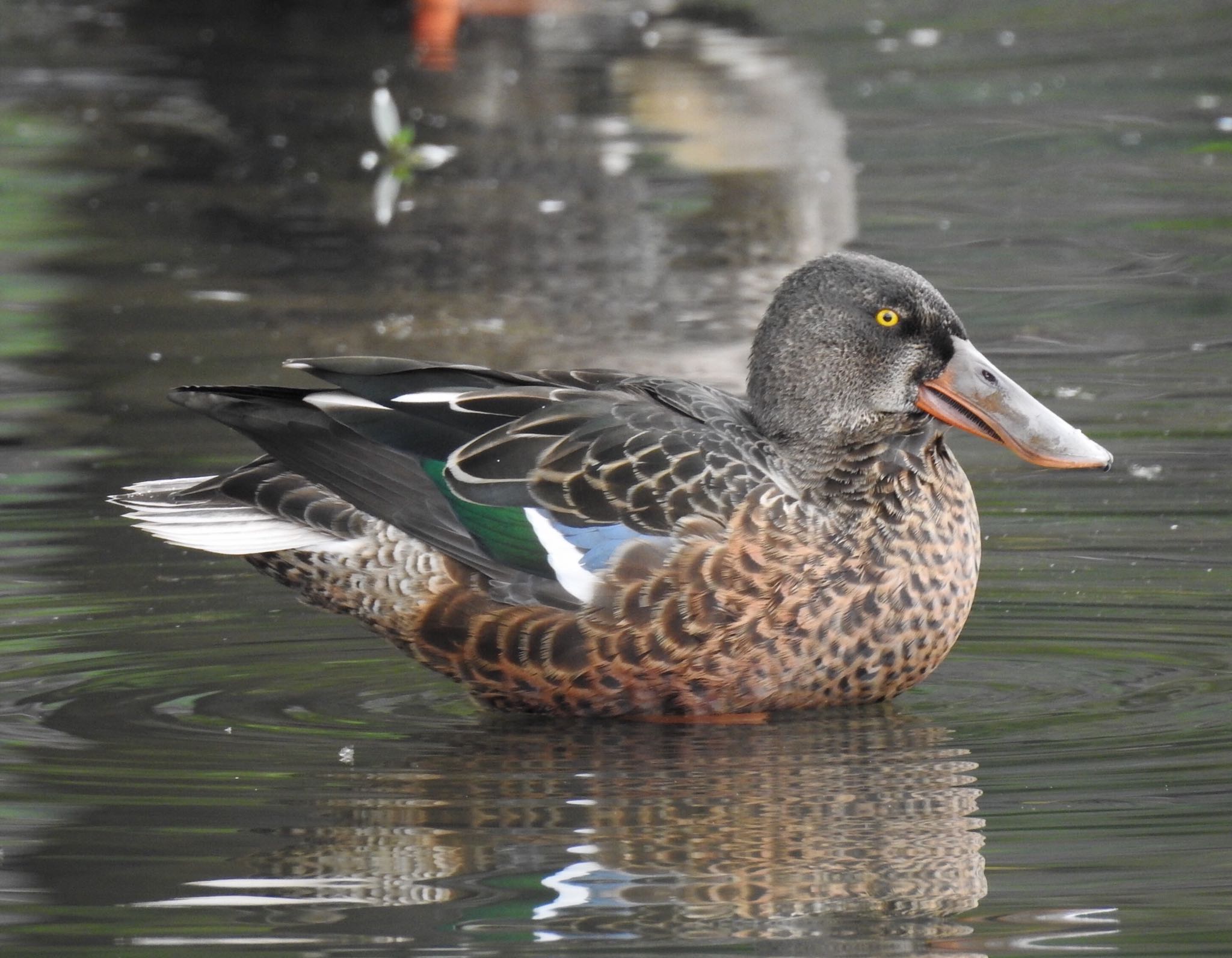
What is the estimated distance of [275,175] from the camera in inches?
546

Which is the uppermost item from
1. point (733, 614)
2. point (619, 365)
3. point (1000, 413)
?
point (619, 365)

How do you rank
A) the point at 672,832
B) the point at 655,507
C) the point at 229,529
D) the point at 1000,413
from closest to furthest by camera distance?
the point at 672,832, the point at 655,507, the point at 1000,413, the point at 229,529

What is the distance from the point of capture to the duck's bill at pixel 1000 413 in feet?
20.2

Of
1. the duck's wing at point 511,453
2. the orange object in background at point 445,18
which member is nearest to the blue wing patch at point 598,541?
the duck's wing at point 511,453

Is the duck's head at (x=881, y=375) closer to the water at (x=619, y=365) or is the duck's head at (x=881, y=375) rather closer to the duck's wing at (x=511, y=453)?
the duck's wing at (x=511, y=453)

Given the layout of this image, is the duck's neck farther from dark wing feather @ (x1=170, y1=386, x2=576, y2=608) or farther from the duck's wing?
dark wing feather @ (x1=170, y1=386, x2=576, y2=608)

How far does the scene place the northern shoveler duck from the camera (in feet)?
19.5

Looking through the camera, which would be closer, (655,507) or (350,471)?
(655,507)

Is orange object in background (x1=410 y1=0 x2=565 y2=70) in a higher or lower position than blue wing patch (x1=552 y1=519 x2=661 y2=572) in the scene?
higher

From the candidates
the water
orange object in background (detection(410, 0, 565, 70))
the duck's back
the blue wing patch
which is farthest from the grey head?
orange object in background (detection(410, 0, 565, 70))

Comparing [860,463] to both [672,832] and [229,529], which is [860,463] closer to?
[672,832]

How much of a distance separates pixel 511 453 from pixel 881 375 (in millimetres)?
1041

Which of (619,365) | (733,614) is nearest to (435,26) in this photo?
(619,365)

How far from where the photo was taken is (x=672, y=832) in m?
5.01
